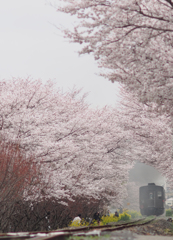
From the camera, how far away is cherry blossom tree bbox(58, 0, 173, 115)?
25.7 feet

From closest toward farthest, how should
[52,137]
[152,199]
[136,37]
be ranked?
[136,37] < [52,137] < [152,199]

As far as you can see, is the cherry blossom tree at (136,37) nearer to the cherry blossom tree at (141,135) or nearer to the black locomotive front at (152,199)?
the cherry blossom tree at (141,135)

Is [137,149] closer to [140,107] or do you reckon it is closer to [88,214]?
[140,107]

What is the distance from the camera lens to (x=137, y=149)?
1035 inches

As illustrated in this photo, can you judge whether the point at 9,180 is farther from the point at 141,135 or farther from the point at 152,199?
the point at 152,199

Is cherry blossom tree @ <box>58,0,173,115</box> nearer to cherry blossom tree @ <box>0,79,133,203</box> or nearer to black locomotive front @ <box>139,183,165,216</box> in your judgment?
cherry blossom tree @ <box>0,79,133,203</box>

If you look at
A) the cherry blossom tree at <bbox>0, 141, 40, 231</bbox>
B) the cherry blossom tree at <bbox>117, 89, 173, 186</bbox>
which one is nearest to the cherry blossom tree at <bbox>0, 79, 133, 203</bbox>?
the cherry blossom tree at <bbox>0, 141, 40, 231</bbox>

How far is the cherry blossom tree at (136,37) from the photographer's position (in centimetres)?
784

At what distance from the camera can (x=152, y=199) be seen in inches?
1289

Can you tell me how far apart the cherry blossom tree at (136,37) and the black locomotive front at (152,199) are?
2527cm

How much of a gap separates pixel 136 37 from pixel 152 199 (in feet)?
89.6

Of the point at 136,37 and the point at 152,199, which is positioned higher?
the point at 136,37

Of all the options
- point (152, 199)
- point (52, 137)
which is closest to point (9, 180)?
point (52, 137)

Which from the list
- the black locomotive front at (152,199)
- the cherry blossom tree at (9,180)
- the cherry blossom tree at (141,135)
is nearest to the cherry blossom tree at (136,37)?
the cherry blossom tree at (9,180)
